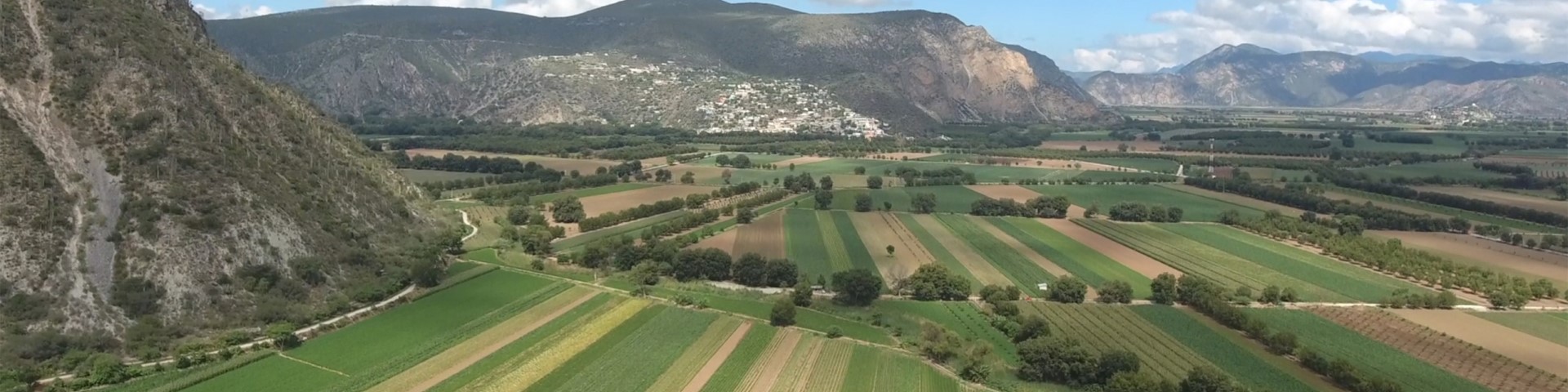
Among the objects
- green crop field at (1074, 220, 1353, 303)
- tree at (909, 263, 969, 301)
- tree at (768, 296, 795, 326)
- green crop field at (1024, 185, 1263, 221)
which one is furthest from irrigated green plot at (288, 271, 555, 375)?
green crop field at (1024, 185, 1263, 221)

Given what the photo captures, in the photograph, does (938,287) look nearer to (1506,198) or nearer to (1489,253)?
(1489,253)

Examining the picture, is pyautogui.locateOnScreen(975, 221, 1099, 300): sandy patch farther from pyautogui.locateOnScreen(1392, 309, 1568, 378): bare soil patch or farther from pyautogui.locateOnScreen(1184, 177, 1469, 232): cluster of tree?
pyautogui.locateOnScreen(1184, 177, 1469, 232): cluster of tree

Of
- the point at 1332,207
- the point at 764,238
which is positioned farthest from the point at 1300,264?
the point at 764,238

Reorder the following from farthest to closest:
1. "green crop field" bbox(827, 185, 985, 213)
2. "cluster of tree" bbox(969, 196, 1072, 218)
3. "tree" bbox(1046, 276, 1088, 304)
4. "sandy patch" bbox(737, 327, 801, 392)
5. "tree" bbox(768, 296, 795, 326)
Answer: "green crop field" bbox(827, 185, 985, 213), "cluster of tree" bbox(969, 196, 1072, 218), "tree" bbox(1046, 276, 1088, 304), "tree" bbox(768, 296, 795, 326), "sandy patch" bbox(737, 327, 801, 392)

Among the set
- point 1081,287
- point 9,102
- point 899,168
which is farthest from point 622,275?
point 899,168

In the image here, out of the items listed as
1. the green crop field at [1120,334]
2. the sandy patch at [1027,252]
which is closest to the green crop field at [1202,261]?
the sandy patch at [1027,252]

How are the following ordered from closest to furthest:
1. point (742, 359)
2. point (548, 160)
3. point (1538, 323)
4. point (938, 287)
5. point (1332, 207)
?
point (742, 359)
point (1538, 323)
point (938, 287)
point (1332, 207)
point (548, 160)
